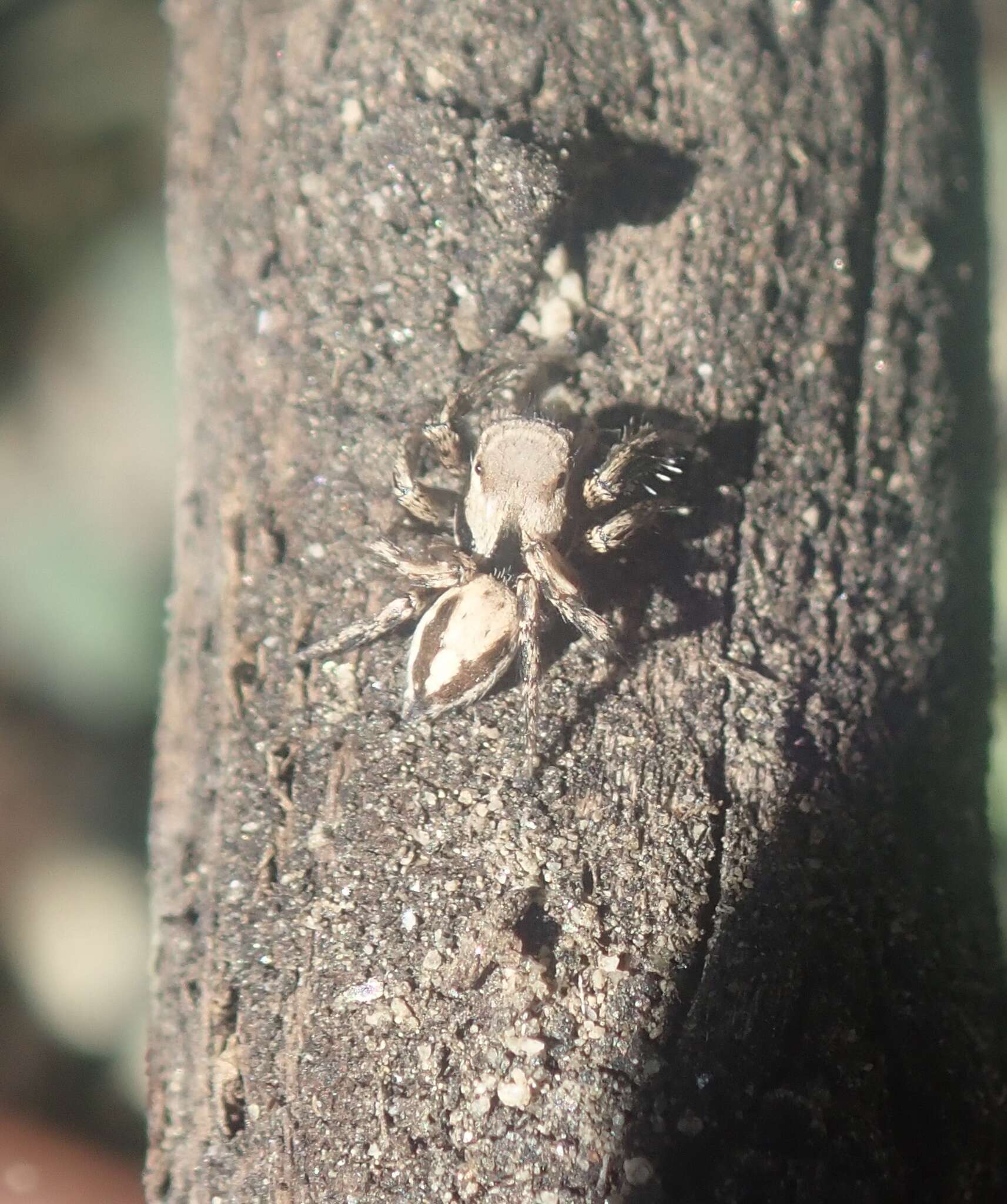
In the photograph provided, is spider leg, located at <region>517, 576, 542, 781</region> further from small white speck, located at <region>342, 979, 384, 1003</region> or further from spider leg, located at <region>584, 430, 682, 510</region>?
small white speck, located at <region>342, 979, 384, 1003</region>

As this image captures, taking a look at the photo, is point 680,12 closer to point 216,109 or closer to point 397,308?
point 397,308

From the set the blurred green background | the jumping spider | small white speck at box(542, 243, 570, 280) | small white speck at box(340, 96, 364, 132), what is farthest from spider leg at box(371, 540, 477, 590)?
the blurred green background

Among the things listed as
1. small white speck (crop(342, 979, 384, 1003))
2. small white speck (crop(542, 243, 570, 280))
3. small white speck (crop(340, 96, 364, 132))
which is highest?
small white speck (crop(340, 96, 364, 132))

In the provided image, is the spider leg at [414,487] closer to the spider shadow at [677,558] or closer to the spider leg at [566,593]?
the spider leg at [566,593]

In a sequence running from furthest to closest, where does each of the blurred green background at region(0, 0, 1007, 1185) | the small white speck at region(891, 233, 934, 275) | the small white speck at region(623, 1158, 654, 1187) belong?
the blurred green background at region(0, 0, 1007, 1185), the small white speck at region(891, 233, 934, 275), the small white speck at region(623, 1158, 654, 1187)

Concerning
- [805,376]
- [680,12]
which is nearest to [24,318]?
[680,12]

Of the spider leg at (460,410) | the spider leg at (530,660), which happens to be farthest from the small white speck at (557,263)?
the spider leg at (530,660)
